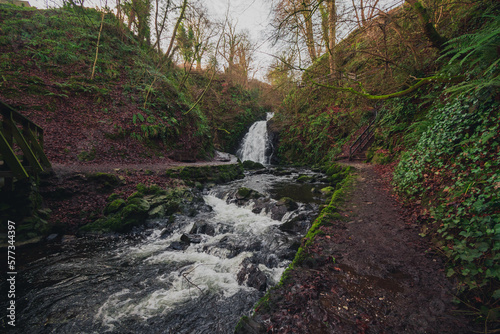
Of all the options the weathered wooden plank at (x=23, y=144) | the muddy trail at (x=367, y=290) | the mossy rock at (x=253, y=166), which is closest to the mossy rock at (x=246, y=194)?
the muddy trail at (x=367, y=290)

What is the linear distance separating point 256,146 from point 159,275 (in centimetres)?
1890

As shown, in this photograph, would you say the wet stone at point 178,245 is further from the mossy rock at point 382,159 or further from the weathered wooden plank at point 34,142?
the mossy rock at point 382,159

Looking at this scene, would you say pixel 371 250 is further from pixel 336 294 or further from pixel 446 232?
pixel 336 294

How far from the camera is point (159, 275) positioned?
3.59 meters

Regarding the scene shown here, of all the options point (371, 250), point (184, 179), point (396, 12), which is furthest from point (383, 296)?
point (184, 179)

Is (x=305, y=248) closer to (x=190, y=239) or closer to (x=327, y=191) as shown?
(x=190, y=239)

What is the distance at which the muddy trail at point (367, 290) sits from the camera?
5.87 ft

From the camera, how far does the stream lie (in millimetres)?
2633

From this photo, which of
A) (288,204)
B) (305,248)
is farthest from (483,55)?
(288,204)

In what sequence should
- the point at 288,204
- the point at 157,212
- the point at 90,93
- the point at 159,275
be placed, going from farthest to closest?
the point at 90,93 < the point at 288,204 < the point at 157,212 < the point at 159,275

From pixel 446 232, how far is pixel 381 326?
170 cm

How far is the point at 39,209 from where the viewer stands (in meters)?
4.56

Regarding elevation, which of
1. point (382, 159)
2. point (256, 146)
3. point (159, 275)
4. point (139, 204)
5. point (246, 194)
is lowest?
point (159, 275)

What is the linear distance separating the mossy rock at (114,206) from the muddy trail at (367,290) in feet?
16.8
